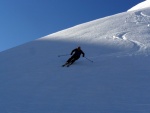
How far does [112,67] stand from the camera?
12500 mm

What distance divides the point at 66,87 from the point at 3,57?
7.96 m

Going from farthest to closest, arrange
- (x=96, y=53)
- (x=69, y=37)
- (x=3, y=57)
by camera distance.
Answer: (x=69, y=37) < (x=3, y=57) < (x=96, y=53)

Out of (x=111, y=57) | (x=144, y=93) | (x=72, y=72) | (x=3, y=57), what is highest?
(x=3, y=57)

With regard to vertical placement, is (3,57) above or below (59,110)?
above

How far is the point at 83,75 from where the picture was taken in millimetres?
11852

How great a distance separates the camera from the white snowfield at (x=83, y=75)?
892cm

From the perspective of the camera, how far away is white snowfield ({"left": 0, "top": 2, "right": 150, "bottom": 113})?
892 cm

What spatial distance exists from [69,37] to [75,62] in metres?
5.91

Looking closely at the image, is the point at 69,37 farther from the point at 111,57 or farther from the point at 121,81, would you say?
the point at 121,81

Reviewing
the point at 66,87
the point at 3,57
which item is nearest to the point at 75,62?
the point at 66,87

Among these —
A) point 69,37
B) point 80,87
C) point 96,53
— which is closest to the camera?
point 80,87

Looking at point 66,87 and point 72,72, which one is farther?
point 72,72

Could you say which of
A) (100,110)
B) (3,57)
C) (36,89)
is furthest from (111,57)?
(3,57)

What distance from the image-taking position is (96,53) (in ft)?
49.3
